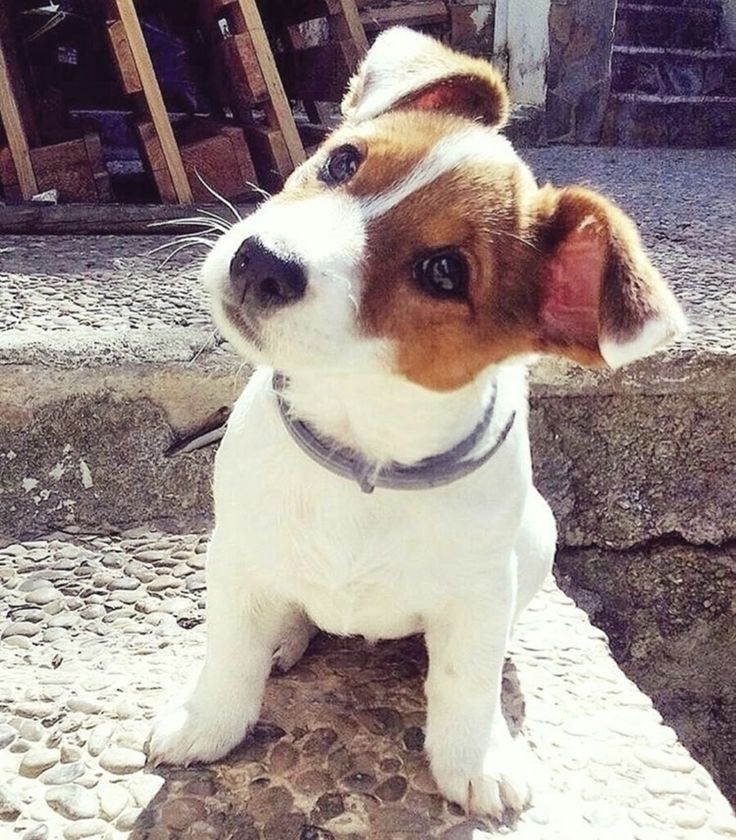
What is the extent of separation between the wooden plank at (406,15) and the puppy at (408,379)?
321 centimetres

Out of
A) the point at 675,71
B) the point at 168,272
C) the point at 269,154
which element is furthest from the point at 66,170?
the point at 675,71

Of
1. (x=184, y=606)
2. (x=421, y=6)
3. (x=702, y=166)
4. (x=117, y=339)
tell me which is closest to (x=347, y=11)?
(x=421, y=6)

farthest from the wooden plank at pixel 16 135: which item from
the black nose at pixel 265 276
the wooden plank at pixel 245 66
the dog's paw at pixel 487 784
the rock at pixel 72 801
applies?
the dog's paw at pixel 487 784

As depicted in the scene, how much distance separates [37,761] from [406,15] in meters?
4.03

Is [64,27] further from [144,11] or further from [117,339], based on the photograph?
[117,339]

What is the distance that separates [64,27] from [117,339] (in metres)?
2.57

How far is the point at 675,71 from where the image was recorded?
6223 millimetres

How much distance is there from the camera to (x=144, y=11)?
15.7ft

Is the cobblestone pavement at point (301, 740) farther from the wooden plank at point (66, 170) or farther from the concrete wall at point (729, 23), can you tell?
the concrete wall at point (729, 23)

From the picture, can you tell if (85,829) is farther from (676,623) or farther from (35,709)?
(676,623)

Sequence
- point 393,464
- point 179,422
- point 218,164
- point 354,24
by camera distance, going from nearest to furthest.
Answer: point 393,464, point 179,422, point 218,164, point 354,24

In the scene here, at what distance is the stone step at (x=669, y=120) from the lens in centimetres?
555

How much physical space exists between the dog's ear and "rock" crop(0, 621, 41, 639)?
1.19m

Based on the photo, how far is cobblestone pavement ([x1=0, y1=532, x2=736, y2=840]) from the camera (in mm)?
1558
